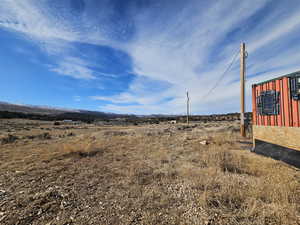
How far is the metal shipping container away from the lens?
5.70 metres

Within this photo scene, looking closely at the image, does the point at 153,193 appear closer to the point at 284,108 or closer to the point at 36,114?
the point at 284,108

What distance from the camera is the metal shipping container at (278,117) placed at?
18.7 ft

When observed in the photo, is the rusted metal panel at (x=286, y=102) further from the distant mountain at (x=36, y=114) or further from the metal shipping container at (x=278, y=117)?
the distant mountain at (x=36, y=114)

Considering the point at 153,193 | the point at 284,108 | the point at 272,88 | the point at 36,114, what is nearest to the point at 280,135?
the point at 284,108

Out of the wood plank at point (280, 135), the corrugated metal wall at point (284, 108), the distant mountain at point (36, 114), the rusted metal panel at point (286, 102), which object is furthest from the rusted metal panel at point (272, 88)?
the distant mountain at point (36, 114)

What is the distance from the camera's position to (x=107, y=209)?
3.21m

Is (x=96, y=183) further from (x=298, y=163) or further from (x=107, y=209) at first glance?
(x=298, y=163)

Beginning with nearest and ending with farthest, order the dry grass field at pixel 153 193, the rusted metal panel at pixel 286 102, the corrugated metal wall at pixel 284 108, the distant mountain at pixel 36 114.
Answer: the dry grass field at pixel 153 193
the corrugated metal wall at pixel 284 108
the rusted metal panel at pixel 286 102
the distant mountain at pixel 36 114

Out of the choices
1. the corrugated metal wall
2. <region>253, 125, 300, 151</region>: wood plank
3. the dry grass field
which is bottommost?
the dry grass field

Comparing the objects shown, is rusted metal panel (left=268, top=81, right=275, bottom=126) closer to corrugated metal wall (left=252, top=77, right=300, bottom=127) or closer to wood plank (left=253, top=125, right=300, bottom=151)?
corrugated metal wall (left=252, top=77, right=300, bottom=127)

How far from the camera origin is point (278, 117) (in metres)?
6.45

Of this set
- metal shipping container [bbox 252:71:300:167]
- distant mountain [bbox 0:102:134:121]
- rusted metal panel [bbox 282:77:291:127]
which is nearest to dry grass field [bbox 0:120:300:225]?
metal shipping container [bbox 252:71:300:167]

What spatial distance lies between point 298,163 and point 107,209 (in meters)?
7.18

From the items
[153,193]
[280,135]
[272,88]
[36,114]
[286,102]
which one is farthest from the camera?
[36,114]
